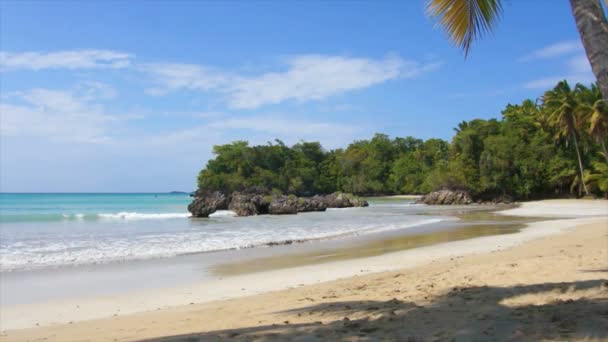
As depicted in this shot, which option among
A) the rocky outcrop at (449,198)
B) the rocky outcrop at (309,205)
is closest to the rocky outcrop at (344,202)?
the rocky outcrop at (309,205)

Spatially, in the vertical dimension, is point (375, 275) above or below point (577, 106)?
below

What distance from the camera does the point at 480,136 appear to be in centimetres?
5931

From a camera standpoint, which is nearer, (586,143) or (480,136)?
(586,143)

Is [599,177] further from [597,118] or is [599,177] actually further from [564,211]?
[564,211]

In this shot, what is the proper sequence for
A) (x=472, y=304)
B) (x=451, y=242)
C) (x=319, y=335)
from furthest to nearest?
(x=451, y=242) → (x=472, y=304) → (x=319, y=335)

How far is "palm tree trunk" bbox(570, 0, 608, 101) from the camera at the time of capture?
3355 millimetres

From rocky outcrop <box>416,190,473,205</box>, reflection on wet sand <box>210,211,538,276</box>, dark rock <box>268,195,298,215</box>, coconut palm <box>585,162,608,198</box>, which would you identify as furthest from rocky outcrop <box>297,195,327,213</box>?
reflection on wet sand <box>210,211,538,276</box>

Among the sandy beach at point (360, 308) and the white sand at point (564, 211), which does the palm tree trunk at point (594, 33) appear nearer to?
the sandy beach at point (360, 308)

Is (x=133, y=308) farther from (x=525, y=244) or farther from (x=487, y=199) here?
(x=487, y=199)

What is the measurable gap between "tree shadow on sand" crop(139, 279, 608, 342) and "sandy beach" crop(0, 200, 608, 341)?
0.01 m

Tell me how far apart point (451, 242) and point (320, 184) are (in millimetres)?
79423

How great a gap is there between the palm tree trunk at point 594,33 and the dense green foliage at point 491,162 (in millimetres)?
40422

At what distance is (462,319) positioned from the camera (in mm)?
4754

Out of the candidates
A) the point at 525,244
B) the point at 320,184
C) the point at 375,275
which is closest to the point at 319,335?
the point at 375,275
